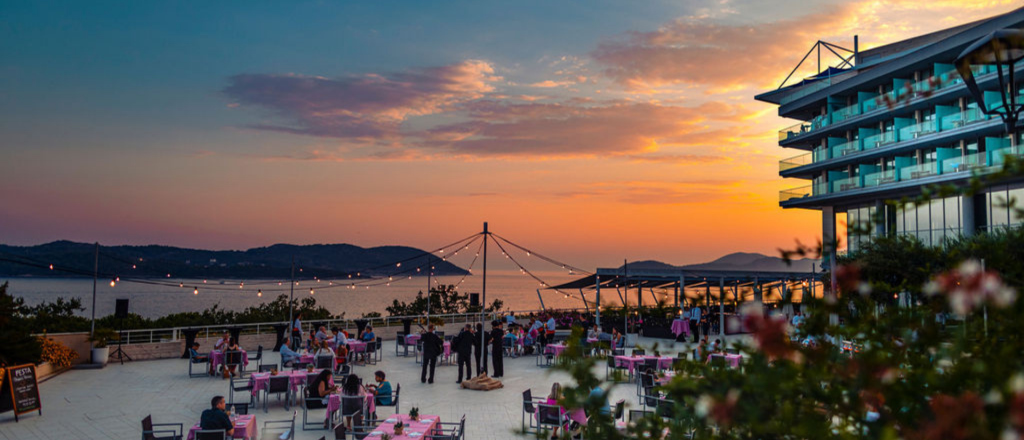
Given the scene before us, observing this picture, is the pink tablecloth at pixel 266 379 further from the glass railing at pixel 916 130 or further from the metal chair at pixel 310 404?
the glass railing at pixel 916 130

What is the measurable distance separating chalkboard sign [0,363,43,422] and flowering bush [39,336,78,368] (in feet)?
16.8

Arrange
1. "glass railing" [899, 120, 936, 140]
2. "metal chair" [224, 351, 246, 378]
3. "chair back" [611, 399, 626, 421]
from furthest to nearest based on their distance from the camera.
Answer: "glass railing" [899, 120, 936, 140] → "metal chair" [224, 351, 246, 378] → "chair back" [611, 399, 626, 421]

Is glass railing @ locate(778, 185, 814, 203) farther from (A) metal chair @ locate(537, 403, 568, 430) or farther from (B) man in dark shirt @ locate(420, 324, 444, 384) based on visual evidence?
(A) metal chair @ locate(537, 403, 568, 430)

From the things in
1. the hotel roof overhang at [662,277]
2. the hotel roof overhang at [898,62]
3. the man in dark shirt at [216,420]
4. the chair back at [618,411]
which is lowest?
the man in dark shirt at [216,420]

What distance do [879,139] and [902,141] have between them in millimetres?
2098

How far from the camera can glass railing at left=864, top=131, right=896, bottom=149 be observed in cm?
3859

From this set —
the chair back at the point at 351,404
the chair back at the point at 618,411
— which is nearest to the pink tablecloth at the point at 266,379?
the chair back at the point at 351,404

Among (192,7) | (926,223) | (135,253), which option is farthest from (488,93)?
(135,253)

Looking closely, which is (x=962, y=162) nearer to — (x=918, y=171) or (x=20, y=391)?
(x=918, y=171)

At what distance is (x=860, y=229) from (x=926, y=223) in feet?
132

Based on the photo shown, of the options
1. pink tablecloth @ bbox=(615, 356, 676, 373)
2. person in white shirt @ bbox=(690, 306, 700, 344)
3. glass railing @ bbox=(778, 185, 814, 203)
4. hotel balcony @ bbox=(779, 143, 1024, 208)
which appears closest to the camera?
pink tablecloth @ bbox=(615, 356, 676, 373)

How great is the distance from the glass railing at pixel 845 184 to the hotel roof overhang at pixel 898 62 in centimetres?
589

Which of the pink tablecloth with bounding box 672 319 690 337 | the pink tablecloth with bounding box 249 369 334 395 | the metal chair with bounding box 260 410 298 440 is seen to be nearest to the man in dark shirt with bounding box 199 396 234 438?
the metal chair with bounding box 260 410 298 440

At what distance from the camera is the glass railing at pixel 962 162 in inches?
1272
